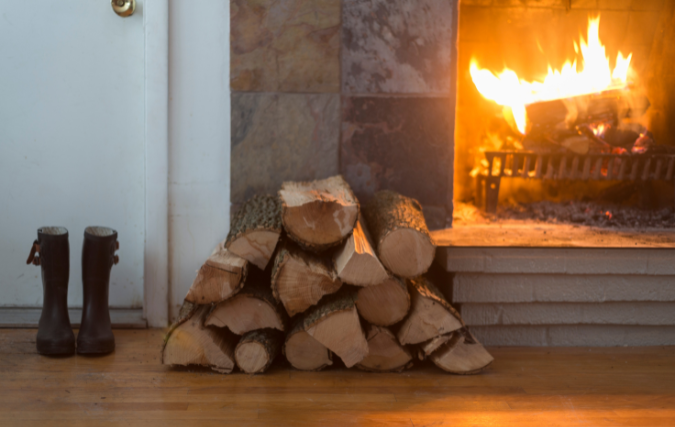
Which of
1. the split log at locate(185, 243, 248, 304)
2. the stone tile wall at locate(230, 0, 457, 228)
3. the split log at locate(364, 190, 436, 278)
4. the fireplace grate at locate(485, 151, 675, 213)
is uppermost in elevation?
the stone tile wall at locate(230, 0, 457, 228)

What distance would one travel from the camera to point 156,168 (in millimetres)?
1931

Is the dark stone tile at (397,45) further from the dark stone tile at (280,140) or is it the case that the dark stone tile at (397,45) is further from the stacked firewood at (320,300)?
the stacked firewood at (320,300)

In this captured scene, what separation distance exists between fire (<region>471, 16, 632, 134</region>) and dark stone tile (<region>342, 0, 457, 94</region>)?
0.38m

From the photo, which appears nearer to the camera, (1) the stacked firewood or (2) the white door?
(1) the stacked firewood

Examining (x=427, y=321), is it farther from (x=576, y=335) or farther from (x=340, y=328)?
(x=576, y=335)

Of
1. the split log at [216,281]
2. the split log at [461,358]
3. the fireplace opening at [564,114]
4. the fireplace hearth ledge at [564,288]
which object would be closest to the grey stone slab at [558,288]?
the fireplace hearth ledge at [564,288]

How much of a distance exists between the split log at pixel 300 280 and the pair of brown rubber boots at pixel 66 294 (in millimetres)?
637

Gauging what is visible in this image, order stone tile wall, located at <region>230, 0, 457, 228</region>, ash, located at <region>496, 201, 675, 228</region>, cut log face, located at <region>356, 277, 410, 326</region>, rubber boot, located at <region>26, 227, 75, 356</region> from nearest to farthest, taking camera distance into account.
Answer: cut log face, located at <region>356, 277, 410, 326</region> < rubber boot, located at <region>26, 227, 75, 356</region> < stone tile wall, located at <region>230, 0, 457, 228</region> < ash, located at <region>496, 201, 675, 228</region>

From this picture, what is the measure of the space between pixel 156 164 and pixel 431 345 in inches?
44.6

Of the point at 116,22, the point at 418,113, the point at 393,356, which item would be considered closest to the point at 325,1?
the point at 418,113

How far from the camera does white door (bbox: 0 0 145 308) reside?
1941 millimetres

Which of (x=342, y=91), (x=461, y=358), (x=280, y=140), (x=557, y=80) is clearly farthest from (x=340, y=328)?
(x=557, y=80)

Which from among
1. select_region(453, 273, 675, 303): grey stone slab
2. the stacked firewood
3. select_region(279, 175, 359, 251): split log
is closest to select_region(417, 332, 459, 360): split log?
the stacked firewood

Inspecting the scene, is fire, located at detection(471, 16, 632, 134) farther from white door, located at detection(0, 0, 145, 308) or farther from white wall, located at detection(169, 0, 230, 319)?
white door, located at detection(0, 0, 145, 308)
